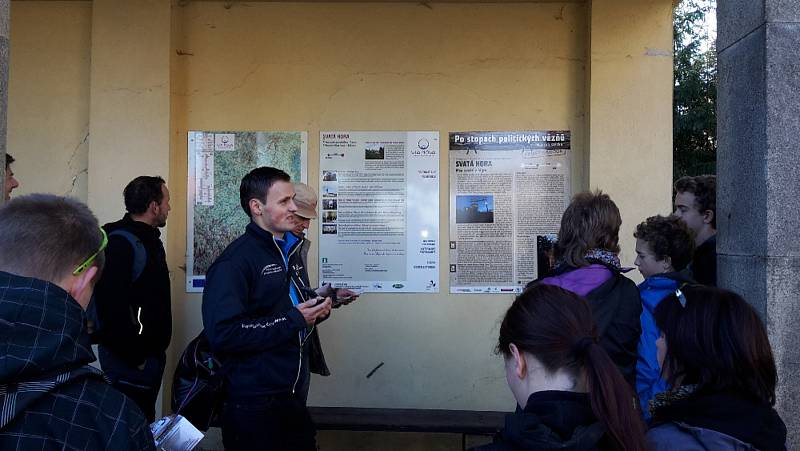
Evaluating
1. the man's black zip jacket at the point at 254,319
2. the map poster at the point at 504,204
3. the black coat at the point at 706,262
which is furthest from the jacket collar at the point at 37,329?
the map poster at the point at 504,204

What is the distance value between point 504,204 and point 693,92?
38.6ft

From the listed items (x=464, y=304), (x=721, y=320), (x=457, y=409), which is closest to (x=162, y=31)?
(x=464, y=304)

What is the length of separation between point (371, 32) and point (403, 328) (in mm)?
2283

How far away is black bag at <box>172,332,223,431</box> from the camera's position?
2969mm

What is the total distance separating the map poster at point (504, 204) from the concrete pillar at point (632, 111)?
311mm

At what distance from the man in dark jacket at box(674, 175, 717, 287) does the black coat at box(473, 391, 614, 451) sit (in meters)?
2.30

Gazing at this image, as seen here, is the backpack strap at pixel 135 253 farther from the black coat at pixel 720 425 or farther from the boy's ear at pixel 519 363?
the black coat at pixel 720 425

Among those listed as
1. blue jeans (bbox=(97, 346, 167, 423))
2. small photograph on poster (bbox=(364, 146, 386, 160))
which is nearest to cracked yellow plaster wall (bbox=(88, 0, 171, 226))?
blue jeans (bbox=(97, 346, 167, 423))

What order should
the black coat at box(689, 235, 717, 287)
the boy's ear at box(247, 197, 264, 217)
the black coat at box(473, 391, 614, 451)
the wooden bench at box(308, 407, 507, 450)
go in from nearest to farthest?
1. the black coat at box(473, 391, 614, 451)
2. the boy's ear at box(247, 197, 264, 217)
3. the black coat at box(689, 235, 717, 287)
4. the wooden bench at box(308, 407, 507, 450)

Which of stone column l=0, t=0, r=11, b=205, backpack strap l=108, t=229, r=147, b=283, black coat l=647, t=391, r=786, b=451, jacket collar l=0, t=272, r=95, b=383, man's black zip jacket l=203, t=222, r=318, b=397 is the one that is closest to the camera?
jacket collar l=0, t=272, r=95, b=383

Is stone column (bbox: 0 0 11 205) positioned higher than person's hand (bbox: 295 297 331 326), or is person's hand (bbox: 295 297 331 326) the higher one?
stone column (bbox: 0 0 11 205)

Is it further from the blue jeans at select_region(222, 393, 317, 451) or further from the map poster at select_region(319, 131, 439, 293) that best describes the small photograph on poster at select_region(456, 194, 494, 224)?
the blue jeans at select_region(222, 393, 317, 451)

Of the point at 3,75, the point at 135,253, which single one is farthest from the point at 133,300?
the point at 3,75

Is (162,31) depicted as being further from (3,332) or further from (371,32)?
(3,332)
